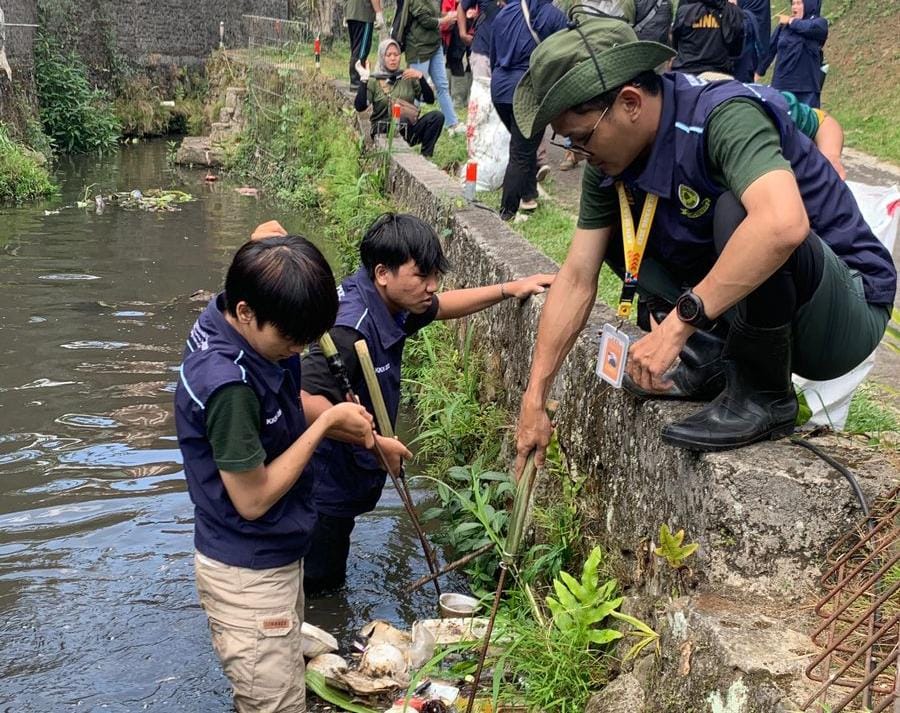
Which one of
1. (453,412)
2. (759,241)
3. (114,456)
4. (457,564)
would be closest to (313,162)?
(114,456)

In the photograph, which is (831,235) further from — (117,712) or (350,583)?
(117,712)

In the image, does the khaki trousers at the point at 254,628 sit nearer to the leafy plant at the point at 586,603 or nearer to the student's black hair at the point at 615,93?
the leafy plant at the point at 586,603

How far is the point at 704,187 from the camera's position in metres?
2.88

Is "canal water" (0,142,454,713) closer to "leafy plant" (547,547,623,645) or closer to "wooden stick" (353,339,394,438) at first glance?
"wooden stick" (353,339,394,438)

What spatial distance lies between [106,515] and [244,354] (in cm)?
247

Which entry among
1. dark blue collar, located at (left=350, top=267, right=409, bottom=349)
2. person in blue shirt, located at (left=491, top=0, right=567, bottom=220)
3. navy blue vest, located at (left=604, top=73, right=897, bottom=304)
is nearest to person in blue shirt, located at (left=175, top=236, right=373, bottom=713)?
dark blue collar, located at (left=350, top=267, right=409, bottom=349)

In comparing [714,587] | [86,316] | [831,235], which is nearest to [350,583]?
[714,587]

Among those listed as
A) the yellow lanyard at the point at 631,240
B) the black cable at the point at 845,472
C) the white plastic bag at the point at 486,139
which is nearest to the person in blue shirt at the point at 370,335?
the yellow lanyard at the point at 631,240

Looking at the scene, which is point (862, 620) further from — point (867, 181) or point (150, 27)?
point (150, 27)

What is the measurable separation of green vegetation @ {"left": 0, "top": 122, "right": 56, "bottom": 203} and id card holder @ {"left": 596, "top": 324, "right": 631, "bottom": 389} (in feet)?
35.2

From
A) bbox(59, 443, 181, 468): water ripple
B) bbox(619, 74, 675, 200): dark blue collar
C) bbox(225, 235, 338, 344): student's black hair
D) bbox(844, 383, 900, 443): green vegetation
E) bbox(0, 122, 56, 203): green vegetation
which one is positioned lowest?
bbox(0, 122, 56, 203): green vegetation

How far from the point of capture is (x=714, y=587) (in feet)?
8.84

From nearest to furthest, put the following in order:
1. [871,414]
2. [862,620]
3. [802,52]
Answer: [862,620] → [871,414] → [802,52]

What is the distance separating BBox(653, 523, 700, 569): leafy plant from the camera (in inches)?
108
